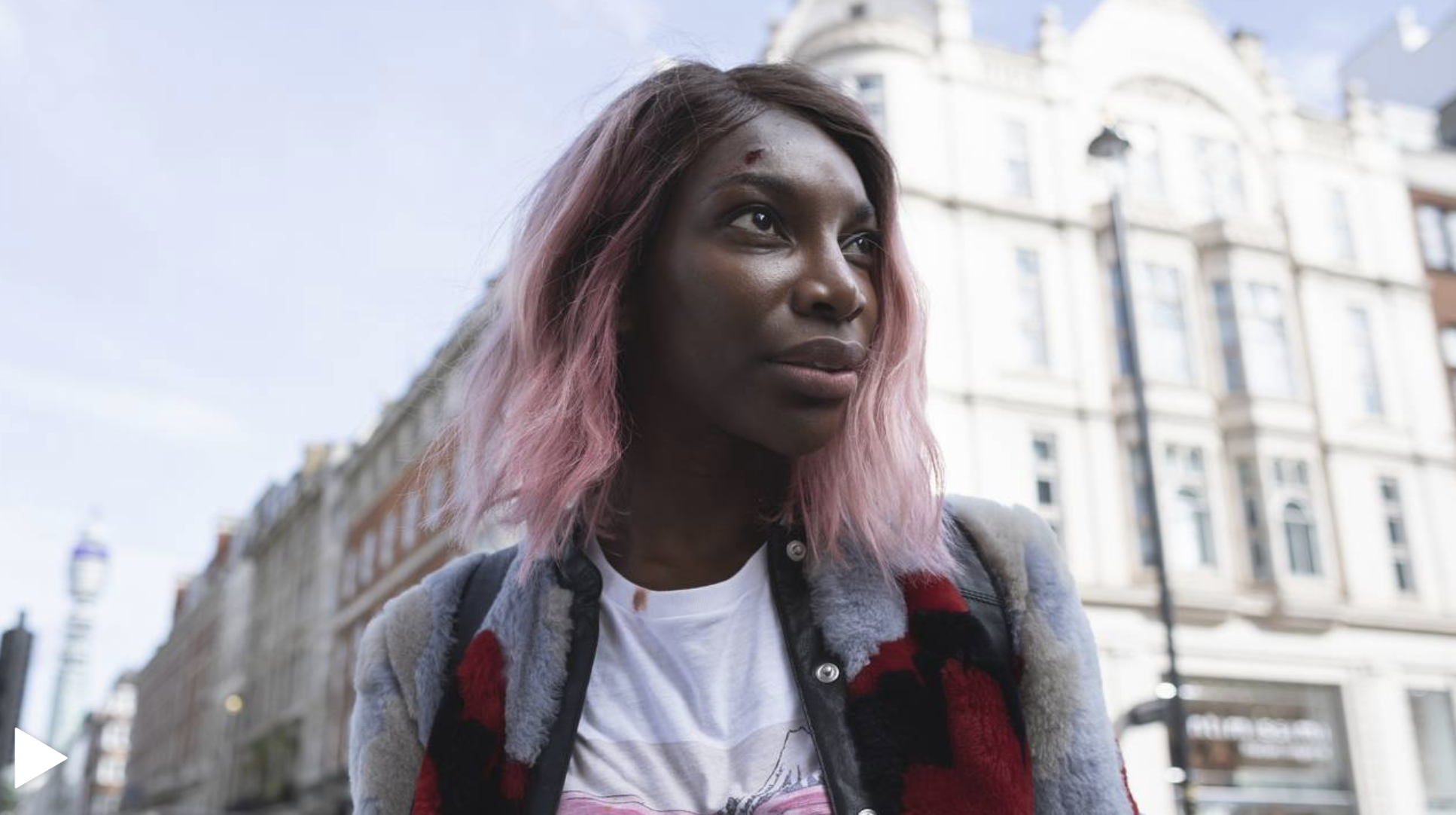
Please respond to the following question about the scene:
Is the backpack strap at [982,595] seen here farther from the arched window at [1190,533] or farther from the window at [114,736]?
the window at [114,736]

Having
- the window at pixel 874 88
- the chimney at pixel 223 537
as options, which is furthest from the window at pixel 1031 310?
the chimney at pixel 223 537

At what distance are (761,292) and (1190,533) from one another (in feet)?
64.7

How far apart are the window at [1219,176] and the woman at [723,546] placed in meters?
22.2

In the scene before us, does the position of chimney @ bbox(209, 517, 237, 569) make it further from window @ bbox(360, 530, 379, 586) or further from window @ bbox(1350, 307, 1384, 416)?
window @ bbox(1350, 307, 1384, 416)

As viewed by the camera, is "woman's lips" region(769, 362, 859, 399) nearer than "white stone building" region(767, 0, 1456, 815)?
Yes

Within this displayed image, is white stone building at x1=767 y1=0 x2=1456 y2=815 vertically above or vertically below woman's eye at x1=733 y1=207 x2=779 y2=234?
above

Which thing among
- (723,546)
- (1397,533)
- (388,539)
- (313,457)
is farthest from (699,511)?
(313,457)

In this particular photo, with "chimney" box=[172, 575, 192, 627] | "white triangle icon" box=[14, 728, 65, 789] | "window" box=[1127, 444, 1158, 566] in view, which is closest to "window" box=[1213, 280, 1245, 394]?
"window" box=[1127, 444, 1158, 566]

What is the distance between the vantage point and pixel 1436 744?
67.6ft

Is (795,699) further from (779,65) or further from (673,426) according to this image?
(779,65)

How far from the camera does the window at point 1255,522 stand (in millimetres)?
19891

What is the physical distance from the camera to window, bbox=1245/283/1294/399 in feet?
68.5

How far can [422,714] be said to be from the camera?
5.38 ft

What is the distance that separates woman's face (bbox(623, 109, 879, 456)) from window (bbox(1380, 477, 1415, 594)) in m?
23.0
